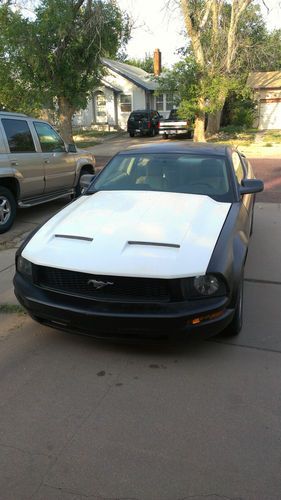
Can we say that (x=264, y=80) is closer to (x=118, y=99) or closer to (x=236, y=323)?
(x=118, y=99)

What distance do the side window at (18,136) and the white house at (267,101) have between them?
2692 cm

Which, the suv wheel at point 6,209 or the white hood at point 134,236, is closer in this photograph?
the white hood at point 134,236

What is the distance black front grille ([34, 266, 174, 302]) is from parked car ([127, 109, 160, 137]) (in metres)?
26.2

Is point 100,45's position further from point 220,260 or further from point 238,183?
point 220,260

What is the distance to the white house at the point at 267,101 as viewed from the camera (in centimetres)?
3100

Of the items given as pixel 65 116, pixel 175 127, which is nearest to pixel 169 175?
pixel 65 116

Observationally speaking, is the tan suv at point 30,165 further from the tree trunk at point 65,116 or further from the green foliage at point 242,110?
the green foliage at point 242,110

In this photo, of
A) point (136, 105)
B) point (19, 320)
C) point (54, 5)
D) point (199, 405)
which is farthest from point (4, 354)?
point (136, 105)

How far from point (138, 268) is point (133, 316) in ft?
1.11

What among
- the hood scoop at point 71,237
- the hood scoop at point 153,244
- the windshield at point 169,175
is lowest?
the hood scoop at point 153,244

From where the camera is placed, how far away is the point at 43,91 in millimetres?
17922

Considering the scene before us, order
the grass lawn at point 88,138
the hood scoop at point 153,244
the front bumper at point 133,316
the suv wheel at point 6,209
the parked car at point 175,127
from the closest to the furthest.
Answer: the front bumper at point 133,316, the hood scoop at point 153,244, the suv wheel at point 6,209, the parked car at point 175,127, the grass lawn at point 88,138

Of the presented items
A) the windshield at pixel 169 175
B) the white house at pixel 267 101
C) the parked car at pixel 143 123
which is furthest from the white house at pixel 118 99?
the windshield at pixel 169 175

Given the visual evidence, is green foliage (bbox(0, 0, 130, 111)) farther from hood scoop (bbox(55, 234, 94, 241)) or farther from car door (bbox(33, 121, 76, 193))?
hood scoop (bbox(55, 234, 94, 241))
